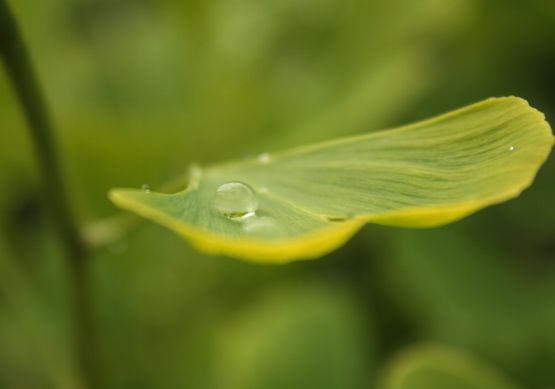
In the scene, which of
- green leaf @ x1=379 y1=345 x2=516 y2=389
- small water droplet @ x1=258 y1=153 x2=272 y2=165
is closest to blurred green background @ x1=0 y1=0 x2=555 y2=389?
green leaf @ x1=379 y1=345 x2=516 y2=389

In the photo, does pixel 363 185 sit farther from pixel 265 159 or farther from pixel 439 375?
pixel 439 375

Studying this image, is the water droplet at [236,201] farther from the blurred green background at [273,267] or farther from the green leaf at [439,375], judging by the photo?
the blurred green background at [273,267]

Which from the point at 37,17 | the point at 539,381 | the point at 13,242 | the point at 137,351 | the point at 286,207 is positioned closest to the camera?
the point at 286,207

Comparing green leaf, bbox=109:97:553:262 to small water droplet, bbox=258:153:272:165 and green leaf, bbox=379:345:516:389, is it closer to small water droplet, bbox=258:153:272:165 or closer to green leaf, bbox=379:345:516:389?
small water droplet, bbox=258:153:272:165

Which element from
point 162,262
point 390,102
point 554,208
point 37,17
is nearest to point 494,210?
point 554,208

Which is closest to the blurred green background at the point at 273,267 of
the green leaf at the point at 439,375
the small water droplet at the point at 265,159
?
the green leaf at the point at 439,375

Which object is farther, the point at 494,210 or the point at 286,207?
the point at 494,210

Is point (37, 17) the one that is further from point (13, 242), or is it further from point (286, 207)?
point (286, 207)
